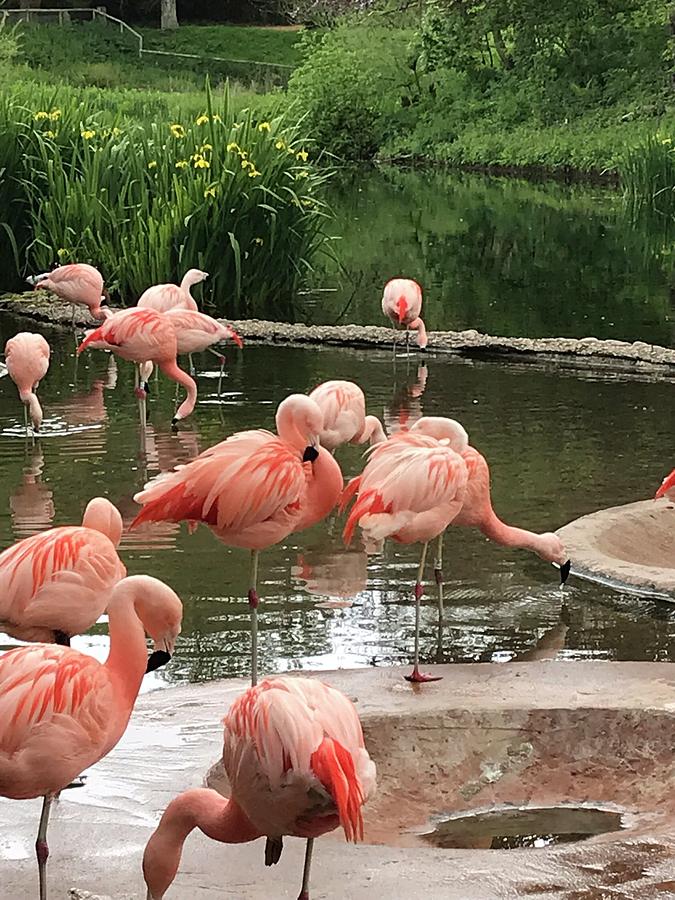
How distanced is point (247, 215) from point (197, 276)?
164 centimetres

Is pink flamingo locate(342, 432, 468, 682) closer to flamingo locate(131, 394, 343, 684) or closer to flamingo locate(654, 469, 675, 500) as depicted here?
flamingo locate(131, 394, 343, 684)

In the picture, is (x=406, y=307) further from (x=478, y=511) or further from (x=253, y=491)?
(x=253, y=491)

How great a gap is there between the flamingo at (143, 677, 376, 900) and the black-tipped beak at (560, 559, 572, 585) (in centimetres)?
281

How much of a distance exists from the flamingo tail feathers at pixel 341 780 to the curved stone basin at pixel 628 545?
2.90m

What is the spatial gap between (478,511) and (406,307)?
5.85 metres


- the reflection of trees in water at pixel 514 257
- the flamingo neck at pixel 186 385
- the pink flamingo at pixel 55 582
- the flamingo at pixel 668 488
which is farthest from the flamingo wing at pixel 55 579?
the reflection of trees in water at pixel 514 257

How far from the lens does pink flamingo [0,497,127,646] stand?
446cm

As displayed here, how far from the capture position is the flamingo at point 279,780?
325cm

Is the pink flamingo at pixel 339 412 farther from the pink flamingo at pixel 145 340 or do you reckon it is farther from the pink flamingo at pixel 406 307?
the pink flamingo at pixel 406 307

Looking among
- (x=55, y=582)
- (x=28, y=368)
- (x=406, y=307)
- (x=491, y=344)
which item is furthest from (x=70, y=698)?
(x=491, y=344)

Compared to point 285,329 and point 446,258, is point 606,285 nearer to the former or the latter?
point 446,258

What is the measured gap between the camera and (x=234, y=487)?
503cm

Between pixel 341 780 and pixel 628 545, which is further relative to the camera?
pixel 628 545

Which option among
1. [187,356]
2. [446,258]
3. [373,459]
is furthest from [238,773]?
[446,258]
